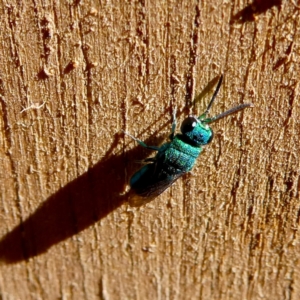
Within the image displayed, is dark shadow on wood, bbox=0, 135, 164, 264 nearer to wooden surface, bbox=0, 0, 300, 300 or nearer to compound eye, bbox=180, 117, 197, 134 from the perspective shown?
wooden surface, bbox=0, 0, 300, 300

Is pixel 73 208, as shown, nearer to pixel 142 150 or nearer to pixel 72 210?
pixel 72 210

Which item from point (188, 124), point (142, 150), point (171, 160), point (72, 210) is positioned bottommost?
point (72, 210)

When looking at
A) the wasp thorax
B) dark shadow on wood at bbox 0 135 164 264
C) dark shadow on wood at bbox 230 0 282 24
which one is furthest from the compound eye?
dark shadow on wood at bbox 230 0 282 24

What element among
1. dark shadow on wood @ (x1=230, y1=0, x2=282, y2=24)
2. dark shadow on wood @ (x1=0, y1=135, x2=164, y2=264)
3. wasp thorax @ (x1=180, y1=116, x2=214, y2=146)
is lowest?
dark shadow on wood @ (x1=0, y1=135, x2=164, y2=264)

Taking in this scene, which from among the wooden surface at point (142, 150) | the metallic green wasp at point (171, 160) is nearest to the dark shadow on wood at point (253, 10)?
the wooden surface at point (142, 150)

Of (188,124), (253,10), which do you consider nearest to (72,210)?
(188,124)

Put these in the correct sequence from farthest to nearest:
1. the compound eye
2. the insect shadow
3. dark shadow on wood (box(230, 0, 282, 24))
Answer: the insect shadow, the compound eye, dark shadow on wood (box(230, 0, 282, 24))

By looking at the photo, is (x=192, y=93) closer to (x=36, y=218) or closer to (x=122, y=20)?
(x=122, y=20)
